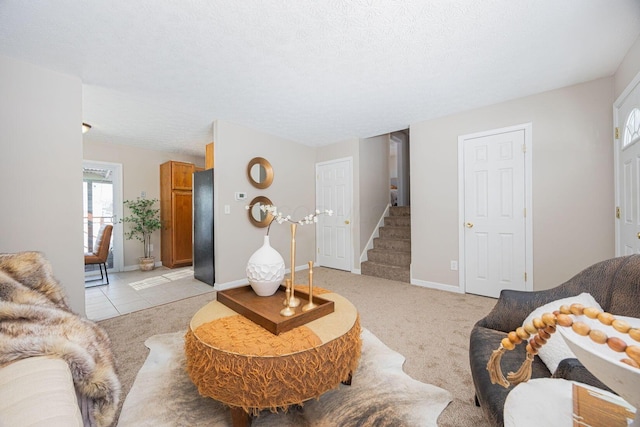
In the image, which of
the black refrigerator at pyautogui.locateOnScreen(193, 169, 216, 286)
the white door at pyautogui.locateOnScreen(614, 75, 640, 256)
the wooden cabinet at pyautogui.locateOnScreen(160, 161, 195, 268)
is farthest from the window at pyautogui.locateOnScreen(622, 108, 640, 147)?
the wooden cabinet at pyautogui.locateOnScreen(160, 161, 195, 268)

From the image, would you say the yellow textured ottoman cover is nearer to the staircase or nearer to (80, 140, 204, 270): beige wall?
the staircase

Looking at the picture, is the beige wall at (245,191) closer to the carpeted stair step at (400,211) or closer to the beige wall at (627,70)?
the carpeted stair step at (400,211)

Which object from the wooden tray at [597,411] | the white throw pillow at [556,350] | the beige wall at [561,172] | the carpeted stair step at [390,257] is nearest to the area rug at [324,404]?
the white throw pillow at [556,350]

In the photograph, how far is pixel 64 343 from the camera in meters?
0.93

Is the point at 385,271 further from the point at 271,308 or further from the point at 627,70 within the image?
the point at 627,70

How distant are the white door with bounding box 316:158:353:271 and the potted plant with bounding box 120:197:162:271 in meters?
3.05

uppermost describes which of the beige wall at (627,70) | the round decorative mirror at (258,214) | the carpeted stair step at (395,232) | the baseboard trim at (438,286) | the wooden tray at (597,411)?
the beige wall at (627,70)

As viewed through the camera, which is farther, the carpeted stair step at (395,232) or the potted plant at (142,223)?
the potted plant at (142,223)

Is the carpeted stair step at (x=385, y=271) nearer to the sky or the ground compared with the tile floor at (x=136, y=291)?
nearer to the sky

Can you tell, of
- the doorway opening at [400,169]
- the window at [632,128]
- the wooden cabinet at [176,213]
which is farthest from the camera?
the doorway opening at [400,169]

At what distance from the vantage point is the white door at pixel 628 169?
1.95 m

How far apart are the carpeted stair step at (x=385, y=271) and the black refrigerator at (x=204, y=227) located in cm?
234

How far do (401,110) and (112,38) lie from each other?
2.85 m

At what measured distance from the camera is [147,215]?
4.77 meters
